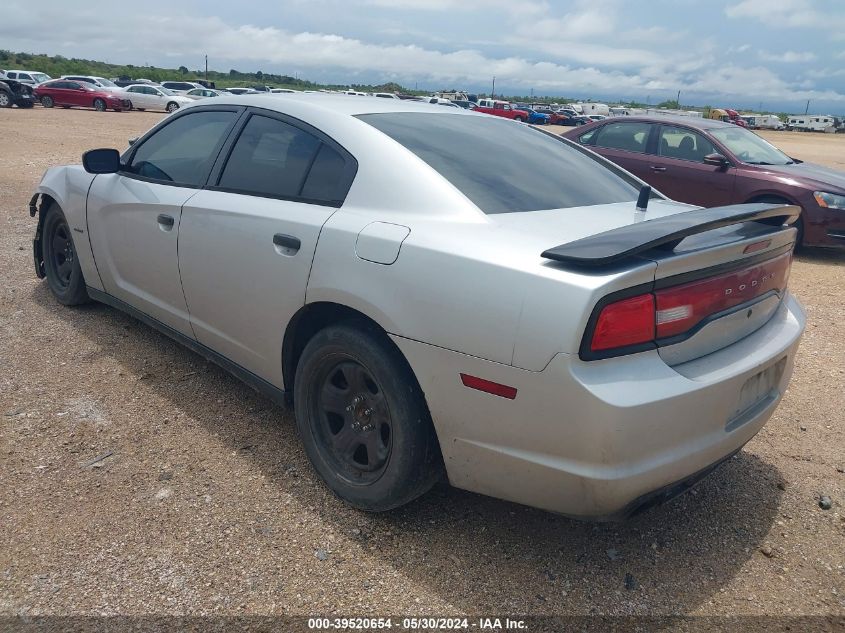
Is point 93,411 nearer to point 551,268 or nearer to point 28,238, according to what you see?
point 551,268

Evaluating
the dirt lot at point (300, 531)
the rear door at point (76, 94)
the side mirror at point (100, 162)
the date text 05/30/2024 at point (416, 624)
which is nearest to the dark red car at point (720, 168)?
the dirt lot at point (300, 531)

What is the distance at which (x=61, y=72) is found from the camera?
63.2m

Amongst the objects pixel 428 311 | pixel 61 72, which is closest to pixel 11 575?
pixel 428 311

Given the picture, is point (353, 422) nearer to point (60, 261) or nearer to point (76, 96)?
point (60, 261)

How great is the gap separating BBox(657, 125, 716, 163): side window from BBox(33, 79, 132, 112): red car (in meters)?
29.2

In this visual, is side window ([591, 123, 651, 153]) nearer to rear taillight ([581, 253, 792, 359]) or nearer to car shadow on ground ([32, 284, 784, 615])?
car shadow on ground ([32, 284, 784, 615])

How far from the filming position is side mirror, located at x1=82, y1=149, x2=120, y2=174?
13.1ft

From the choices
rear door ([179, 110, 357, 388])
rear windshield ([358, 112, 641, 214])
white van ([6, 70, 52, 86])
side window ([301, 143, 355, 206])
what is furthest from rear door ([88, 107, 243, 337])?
white van ([6, 70, 52, 86])

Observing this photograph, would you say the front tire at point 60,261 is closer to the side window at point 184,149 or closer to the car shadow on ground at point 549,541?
the side window at point 184,149

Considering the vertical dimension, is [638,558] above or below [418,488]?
below

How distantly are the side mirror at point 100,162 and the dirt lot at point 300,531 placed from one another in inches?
47.4

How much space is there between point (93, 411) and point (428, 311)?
2130mm

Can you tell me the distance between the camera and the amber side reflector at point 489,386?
2139 mm

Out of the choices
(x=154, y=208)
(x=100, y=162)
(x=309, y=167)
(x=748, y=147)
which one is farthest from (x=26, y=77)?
(x=309, y=167)
